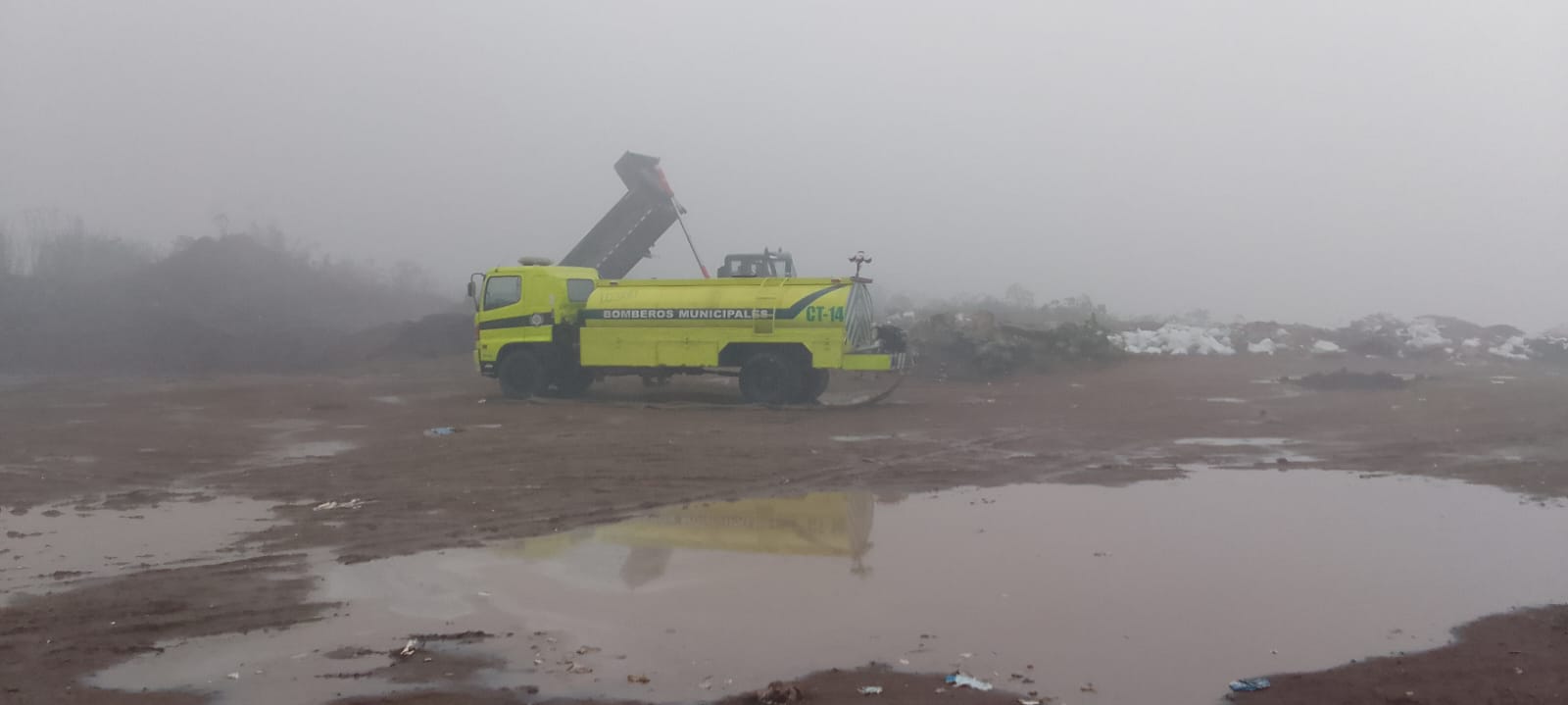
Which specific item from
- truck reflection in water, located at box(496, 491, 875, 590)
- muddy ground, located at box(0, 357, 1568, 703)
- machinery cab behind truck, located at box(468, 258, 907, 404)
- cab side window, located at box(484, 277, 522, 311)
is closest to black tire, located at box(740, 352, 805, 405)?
machinery cab behind truck, located at box(468, 258, 907, 404)

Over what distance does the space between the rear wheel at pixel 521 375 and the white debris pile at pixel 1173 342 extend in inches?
499

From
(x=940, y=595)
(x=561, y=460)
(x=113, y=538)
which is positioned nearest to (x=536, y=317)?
(x=561, y=460)

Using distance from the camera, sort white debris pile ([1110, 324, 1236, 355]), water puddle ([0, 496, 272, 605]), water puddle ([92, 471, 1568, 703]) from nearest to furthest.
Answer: water puddle ([92, 471, 1568, 703])
water puddle ([0, 496, 272, 605])
white debris pile ([1110, 324, 1236, 355])

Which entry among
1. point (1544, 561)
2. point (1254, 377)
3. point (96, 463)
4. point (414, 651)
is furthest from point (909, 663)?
point (1254, 377)

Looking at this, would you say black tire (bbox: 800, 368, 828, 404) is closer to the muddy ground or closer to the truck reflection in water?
the muddy ground

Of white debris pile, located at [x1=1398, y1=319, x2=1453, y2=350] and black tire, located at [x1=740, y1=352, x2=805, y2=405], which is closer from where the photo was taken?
black tire, located at [x1=740, y1=352, x2=805, y2=405]

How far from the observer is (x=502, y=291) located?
61.1 ft

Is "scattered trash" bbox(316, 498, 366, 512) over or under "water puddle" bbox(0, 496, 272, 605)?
over

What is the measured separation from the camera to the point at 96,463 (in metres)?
11.6

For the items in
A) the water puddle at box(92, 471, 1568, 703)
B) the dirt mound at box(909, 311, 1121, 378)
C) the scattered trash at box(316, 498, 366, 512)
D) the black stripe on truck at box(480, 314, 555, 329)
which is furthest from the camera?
the dirt mound at box(909, 311, 1121, 378)

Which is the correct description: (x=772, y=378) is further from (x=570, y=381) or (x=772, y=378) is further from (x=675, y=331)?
(x=570, y=381)

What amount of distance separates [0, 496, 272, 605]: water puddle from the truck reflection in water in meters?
2.16

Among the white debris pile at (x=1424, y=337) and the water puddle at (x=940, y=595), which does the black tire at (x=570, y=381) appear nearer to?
the water puddle at (x=940, y=595)

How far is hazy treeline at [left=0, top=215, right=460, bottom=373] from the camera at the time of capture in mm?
26781
